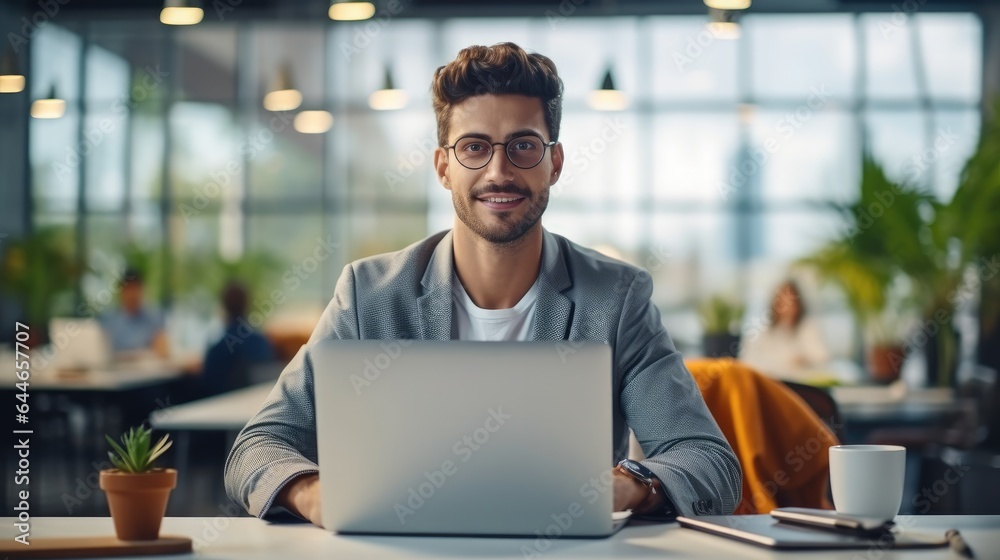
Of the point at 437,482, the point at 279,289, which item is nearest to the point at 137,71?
the point at 279,289

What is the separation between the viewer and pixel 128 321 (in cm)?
889

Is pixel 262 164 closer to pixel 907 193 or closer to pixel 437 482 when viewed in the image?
pixel 907 193

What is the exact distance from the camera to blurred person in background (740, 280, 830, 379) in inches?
289

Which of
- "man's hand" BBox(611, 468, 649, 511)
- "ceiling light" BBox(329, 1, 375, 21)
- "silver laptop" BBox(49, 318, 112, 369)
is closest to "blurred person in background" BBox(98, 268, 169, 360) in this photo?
"silver laptop" BBox(49, 318, 112, 369)

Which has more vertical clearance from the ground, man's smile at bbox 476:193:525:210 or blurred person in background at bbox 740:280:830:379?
man's smile at bbox 476:193:525:210

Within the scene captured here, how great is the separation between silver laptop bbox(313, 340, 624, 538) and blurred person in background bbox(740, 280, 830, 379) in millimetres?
5971

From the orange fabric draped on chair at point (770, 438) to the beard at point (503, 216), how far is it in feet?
2.09

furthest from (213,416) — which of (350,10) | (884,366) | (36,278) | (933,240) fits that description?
(36,278)

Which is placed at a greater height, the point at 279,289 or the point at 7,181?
the point at 7,181

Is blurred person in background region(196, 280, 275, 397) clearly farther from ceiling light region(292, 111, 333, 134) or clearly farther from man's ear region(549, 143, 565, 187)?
ceiling light region(292, 111, 333, 134)

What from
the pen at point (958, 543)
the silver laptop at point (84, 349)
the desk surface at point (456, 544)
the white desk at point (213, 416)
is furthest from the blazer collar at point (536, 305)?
the silver laptop at point (84, 349)

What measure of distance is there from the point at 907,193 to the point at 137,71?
323 inches

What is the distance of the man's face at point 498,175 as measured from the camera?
6.96 feet

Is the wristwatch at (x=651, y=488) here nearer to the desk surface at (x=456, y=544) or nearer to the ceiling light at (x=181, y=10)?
the desk surface at (x=456, y=544)
